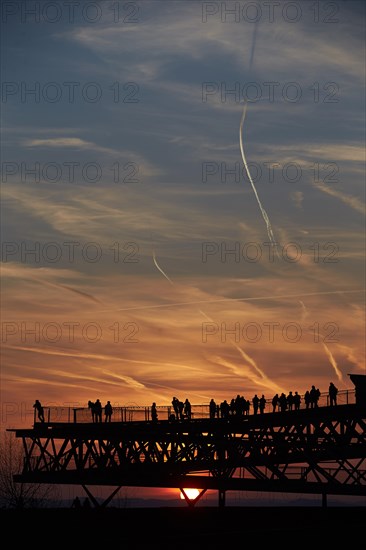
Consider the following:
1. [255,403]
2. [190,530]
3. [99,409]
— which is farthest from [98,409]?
[190,530]

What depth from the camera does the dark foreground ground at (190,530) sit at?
40219mm

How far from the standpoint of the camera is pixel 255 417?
Result: 75312mm

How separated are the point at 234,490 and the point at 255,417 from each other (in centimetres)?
932

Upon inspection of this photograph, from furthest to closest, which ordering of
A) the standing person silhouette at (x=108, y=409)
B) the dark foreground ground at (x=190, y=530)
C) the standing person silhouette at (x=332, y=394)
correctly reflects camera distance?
the standing person silhouette at (x=108, y=409) → the standing person silhouette at (x=332, y=394) → the dark foreground ground at (x=190, y=530)

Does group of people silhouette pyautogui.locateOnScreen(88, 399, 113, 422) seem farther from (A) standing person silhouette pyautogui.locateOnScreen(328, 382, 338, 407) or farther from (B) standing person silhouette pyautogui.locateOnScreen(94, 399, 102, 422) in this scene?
(A) standing person silhouette pyautogui.locateOnScreen(328, 382, 338, 407)

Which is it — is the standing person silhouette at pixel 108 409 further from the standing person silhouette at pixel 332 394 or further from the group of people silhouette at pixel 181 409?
Result: the standing person silhouette at pixel 332 394

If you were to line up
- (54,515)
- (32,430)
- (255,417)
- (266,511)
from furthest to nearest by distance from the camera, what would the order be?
(32,430) → (255,417) → (266,511) → (54,515)

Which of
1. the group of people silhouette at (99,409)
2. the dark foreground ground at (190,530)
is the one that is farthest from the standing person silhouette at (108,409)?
the dark foreground ground at (190,530)

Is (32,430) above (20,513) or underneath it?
above

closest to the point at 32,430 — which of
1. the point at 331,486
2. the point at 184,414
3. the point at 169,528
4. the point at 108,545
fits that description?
the point at 184,414

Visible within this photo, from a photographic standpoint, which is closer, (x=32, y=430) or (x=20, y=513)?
(x=20, y=513)

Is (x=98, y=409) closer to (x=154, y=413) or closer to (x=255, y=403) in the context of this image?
(x=154, y=413)

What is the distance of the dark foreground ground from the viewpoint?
40219mm

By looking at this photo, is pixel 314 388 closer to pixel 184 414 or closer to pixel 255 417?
pixel 255 417
